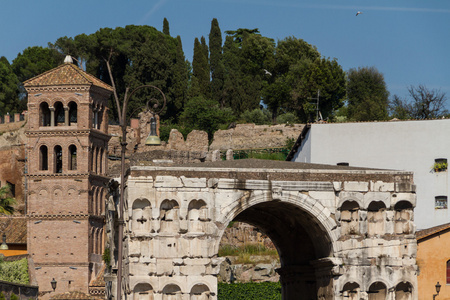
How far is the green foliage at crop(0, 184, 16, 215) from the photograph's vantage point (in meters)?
102

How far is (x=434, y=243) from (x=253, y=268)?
35.0 meters

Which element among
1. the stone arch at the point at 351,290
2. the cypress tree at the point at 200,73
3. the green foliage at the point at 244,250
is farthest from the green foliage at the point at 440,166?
the cypress tree at the point at 200,73

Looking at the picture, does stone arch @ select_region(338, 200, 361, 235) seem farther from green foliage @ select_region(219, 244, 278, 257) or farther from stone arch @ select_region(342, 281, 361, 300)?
green foliage @ select_region(219, 244, 278, 257)

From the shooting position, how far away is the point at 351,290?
4712 cm

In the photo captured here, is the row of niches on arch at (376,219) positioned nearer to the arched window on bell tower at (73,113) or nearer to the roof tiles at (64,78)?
the roof tiles at (64,78)

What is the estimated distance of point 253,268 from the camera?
3445 inches

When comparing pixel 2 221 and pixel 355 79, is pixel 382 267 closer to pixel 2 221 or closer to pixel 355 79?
pixel 2 221

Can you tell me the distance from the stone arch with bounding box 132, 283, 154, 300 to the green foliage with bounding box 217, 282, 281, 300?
34.8 m

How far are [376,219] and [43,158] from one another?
51222mm

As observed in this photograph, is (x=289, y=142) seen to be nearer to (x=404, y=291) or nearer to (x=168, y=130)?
(x=168, y=130)

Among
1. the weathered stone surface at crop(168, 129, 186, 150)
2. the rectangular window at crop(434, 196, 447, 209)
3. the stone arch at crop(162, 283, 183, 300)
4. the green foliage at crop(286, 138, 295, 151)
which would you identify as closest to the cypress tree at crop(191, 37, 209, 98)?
the weathered stone surface at crop(168, 129, 186, 150)

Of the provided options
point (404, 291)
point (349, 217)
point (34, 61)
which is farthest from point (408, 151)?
point (34, 61)

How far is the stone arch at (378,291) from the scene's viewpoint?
47.4 m

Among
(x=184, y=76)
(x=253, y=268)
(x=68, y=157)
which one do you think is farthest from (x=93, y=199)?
(x=184, y=76)
